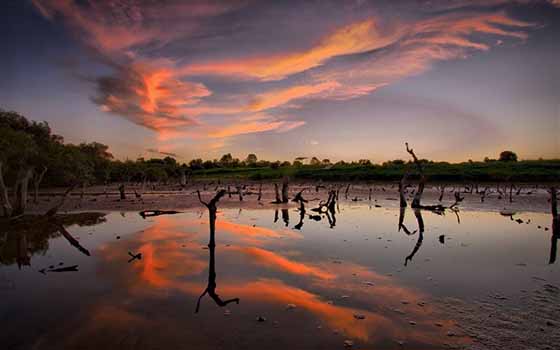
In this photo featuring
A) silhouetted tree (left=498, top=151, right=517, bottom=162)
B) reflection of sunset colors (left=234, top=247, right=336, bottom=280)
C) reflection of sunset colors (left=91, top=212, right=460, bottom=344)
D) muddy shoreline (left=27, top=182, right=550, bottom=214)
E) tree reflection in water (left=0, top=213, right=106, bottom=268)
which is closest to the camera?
reflection of sunset colors (left=91, top=212, right=460, bottom=344)

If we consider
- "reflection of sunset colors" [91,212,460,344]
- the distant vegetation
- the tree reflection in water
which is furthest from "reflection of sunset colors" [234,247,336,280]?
the distant vegetation

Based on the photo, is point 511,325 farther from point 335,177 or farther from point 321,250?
point 335,177

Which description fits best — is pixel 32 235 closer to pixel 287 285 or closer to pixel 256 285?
pixel 256 285

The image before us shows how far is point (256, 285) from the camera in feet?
33.8

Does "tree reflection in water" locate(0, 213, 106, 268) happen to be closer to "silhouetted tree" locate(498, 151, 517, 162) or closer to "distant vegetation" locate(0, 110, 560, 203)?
"distant vegetation" locate(0, 110, 560, 203)

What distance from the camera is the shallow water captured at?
6988mm

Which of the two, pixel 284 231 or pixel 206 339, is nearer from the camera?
pixel 206 339

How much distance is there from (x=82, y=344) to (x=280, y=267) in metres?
7.07

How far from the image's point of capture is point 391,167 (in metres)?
103

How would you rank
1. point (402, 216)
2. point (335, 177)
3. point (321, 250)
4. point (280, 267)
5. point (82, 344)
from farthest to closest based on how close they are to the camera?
point (335, 177), point (402, 216), point (321, 250), point (280, 267), point (82, 344)

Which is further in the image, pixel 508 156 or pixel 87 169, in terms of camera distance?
pixel 508 156

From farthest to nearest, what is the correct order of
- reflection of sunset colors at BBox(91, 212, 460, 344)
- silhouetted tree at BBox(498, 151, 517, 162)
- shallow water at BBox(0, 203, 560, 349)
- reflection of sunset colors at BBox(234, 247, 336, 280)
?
silhouetted tree at BBox(498, 151, 517, 162) → reflection of sunset colors at BBox(234, 247, 336, 280) → reflection of sunset colors at BBox(91, 212, 460, 344) → shallow water at BBox(0, 203, 560, 349)

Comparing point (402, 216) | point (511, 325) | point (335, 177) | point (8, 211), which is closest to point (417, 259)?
point (511, 325)

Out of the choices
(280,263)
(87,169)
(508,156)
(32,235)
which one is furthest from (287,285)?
(508,156)
